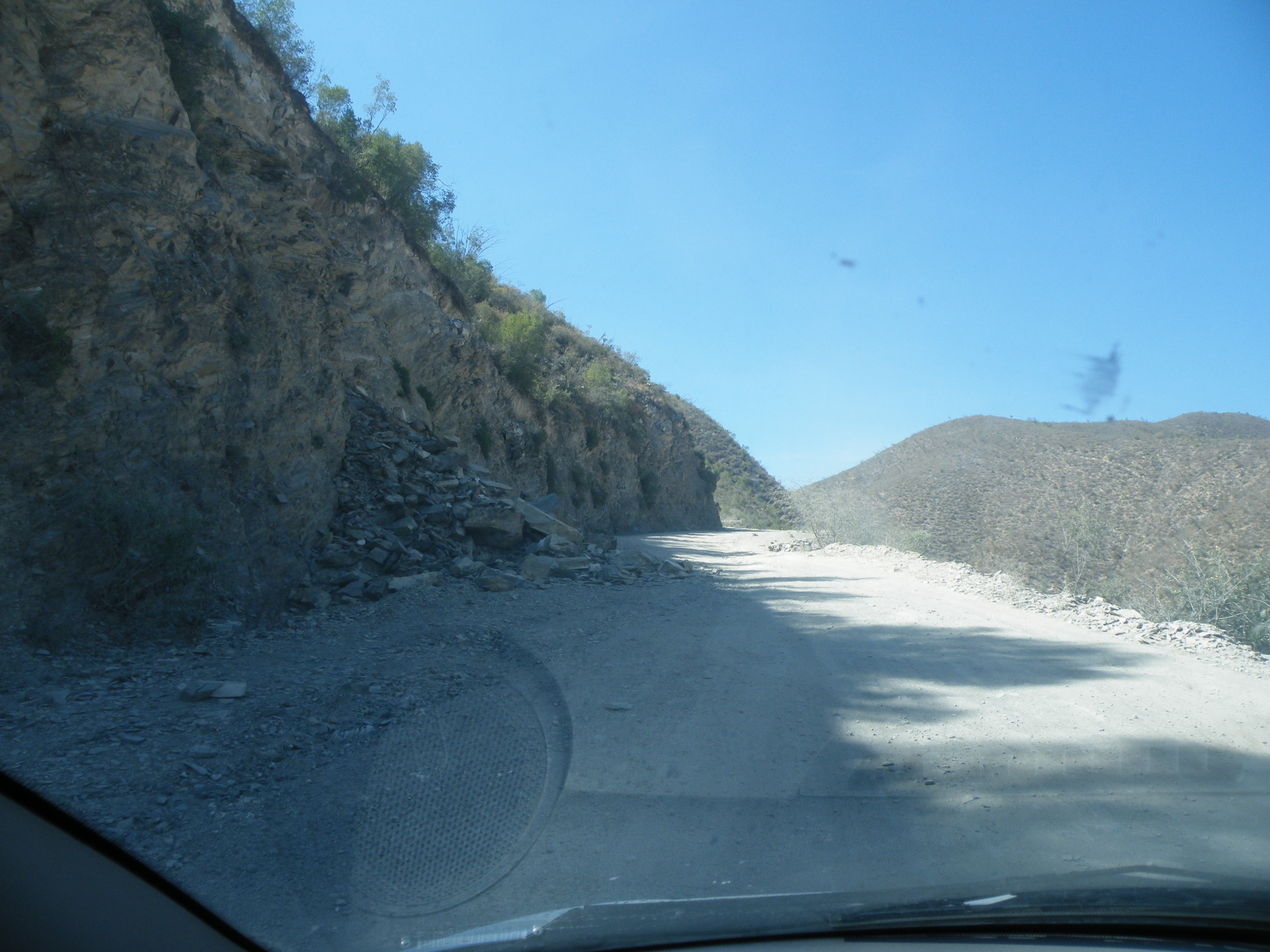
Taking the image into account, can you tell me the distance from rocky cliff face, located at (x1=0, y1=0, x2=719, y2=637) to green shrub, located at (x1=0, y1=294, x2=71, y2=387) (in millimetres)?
18

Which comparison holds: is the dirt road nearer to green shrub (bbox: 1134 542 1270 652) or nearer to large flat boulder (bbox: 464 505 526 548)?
green shrub (bbox: 1134 542 1270 652)

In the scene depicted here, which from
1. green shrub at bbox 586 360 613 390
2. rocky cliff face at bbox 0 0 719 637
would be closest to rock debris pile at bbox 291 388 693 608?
rocky cliff face at bbox 0 0 719 637

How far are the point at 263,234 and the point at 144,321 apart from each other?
4.21m

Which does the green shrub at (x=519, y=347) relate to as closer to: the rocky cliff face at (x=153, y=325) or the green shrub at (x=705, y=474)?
the rocky cliff face at (x=153, y=325)

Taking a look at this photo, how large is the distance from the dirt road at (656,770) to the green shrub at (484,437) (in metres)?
14.7

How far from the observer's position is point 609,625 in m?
8.88

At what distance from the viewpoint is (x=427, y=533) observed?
1211 centimetres

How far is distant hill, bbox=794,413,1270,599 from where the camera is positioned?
37.3 ft

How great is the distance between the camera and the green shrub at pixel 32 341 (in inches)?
288

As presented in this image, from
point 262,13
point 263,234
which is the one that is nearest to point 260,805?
point 263,234

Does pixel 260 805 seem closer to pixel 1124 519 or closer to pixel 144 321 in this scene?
pixel 144 321

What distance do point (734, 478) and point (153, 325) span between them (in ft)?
237

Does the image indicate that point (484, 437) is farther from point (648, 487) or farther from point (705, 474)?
point (705, 474)

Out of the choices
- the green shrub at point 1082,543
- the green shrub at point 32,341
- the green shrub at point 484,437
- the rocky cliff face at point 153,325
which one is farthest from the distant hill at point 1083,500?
the green shrub at point 32,341
